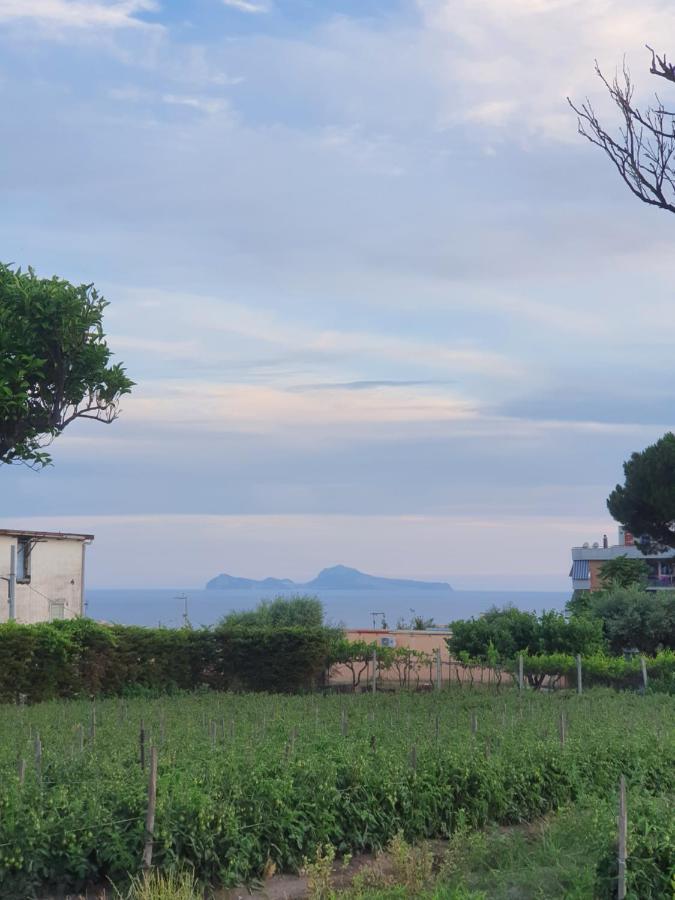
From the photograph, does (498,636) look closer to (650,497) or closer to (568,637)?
(568,637)

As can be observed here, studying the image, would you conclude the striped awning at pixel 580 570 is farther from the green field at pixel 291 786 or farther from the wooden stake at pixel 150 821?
the wooden stake at pixel 150 821

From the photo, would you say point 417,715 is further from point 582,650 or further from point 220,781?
point 582,650

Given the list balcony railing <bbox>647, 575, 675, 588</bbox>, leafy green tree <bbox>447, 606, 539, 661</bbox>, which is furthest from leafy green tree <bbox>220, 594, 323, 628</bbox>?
balcony railing <bbox>647, 575, 675, 588</bbox>

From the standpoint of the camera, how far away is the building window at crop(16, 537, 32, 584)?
42.2 metres

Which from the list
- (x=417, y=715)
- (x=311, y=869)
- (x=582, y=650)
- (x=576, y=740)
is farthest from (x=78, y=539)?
(x=311, y=869)

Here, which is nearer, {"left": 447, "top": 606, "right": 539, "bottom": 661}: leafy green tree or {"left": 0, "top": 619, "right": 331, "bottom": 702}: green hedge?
{"left": 0, "top": 619, "right": 331, "bottom": 702}: green hedge

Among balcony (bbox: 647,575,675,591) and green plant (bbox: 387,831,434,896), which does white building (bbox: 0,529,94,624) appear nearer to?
green plant (bbox: 387,831,434,896)

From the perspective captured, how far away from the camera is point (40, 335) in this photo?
23.2 meters

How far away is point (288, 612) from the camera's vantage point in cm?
4338

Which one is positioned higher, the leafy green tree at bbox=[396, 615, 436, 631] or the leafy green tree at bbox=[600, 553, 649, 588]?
the leafy green tree at bbox=[600, 553, 649, 588]

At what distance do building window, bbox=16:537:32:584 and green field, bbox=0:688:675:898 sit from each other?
80.1ft

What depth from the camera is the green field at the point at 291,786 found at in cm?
1005

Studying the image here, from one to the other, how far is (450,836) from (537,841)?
959 mm

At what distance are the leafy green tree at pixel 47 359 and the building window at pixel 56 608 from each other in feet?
69.4
